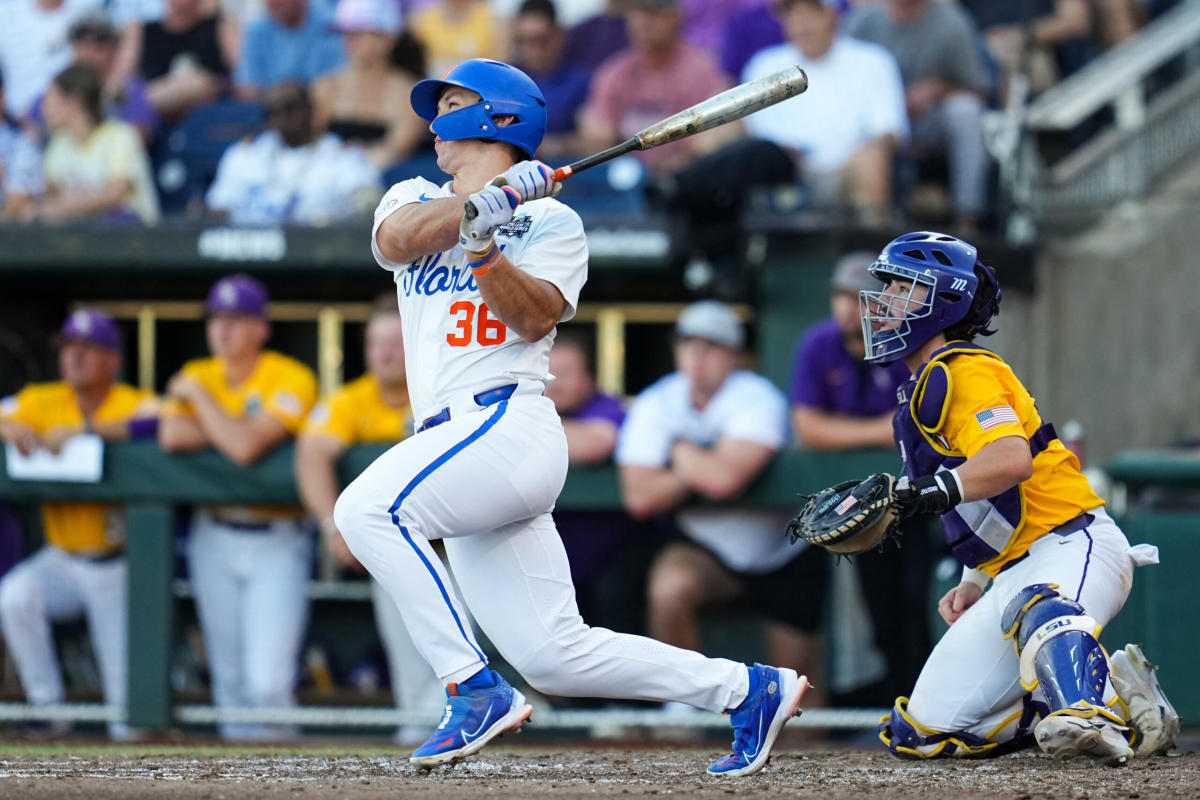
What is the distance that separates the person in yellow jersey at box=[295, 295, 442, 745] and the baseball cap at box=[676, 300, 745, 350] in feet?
3.50

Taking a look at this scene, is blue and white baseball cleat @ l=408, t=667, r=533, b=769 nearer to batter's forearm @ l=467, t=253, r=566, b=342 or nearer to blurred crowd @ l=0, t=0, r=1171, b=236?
batter's forearm @ l=467, t=253, r=566, b=342

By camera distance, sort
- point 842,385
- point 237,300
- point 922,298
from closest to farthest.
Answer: point 922,298
point 842,385
point 237,300

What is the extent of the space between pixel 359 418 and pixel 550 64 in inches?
105

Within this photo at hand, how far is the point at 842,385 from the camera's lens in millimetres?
5832

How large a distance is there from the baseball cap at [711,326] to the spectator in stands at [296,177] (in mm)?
2224

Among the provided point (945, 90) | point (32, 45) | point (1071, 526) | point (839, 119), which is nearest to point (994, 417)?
point (1071, 526)

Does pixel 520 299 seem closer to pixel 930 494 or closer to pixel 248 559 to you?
pixel 930 494

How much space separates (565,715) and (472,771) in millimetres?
1907

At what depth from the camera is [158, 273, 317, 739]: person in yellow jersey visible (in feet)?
19.7

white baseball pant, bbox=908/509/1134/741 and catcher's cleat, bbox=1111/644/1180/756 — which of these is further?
catcher's cleat, bbox=1111/644/1180/756

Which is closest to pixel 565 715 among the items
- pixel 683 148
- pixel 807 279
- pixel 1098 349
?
pixel 807 279

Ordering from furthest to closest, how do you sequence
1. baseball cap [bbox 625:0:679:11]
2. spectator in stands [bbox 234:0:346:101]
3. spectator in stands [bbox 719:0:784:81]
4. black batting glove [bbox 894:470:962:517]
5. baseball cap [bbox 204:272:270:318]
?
spectator in stands [bbox 234:0:346:101] → spectator in stands [bbox 719:0:784:81] → baseball cap [bbox 625:0:679:11] → baseball cap [bbox 204:272:270:318] → black batting glove [bbox 894:470:962:517]

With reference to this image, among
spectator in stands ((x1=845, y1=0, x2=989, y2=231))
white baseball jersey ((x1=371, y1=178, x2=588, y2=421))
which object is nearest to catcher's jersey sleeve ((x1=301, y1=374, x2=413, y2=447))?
white baseball jersey ((x1=371, y1=178, x2=588, y2=421))

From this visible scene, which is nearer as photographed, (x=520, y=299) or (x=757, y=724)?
(x=520, y=299)
